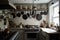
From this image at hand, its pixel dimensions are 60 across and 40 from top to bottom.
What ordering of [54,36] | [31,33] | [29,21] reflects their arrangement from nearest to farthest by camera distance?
[54,36] → [31,33] → [29,21]

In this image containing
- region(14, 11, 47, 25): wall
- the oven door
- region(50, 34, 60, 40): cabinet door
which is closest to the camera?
region(50, 34, 60, 40): cabinet door

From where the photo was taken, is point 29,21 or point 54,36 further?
point 29,21

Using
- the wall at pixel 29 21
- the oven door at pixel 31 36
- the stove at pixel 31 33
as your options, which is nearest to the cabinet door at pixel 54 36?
the stove at pixel 31 33

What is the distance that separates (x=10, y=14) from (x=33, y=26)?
152 centimetres

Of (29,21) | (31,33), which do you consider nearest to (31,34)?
(31,33)

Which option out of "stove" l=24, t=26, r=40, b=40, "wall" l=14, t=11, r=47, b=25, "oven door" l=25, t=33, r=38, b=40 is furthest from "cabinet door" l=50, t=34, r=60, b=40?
"wall" l=14, t=11, r=47, b=25

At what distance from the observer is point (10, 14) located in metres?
7.06

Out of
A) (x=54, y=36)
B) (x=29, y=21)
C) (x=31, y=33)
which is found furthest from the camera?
(x=29, y=21)

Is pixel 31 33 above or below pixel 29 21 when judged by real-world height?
below

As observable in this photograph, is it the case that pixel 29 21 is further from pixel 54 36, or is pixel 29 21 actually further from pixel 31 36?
pixel 54 36

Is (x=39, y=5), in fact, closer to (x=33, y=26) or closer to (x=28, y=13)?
(x=28, y=13)

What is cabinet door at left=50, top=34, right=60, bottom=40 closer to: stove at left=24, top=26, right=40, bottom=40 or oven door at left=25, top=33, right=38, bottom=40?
stove at left=24, top=26, right=40, bottom=40

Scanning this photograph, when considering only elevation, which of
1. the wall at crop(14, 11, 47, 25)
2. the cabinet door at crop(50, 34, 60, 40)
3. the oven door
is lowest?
the oven door

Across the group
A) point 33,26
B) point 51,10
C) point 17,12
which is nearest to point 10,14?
Answer: point 17,12
